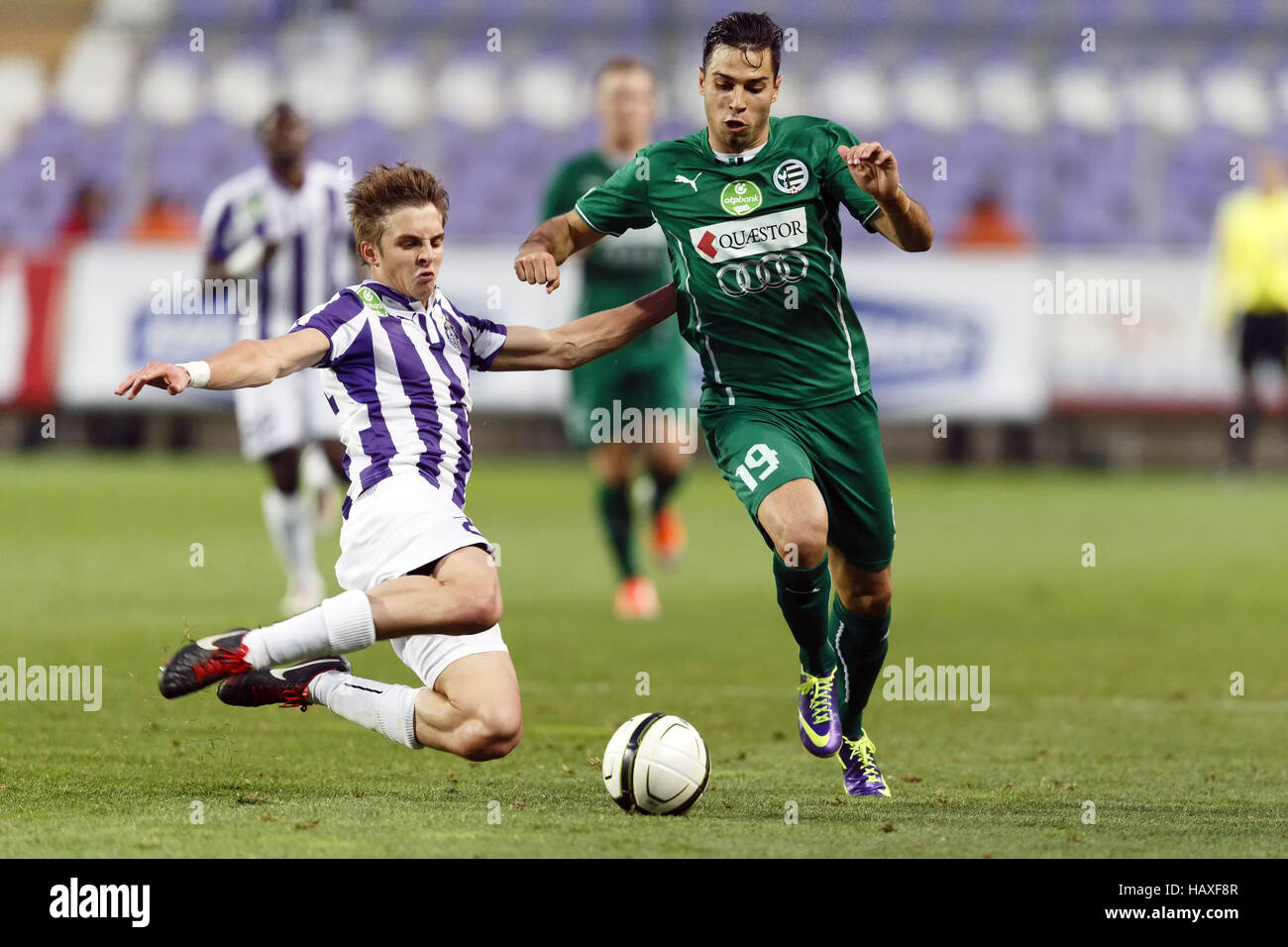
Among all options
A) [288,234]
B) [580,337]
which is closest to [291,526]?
[288,234]

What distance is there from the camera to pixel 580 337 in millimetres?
5844

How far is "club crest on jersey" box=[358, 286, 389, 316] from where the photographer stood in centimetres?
539

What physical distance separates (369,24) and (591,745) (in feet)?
61.6

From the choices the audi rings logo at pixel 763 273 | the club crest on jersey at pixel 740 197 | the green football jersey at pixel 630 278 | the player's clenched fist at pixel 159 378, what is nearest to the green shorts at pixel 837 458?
the audi rings logo at pixel 763 273

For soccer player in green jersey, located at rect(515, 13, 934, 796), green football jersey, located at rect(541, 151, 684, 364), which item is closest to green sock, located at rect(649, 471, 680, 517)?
green football jersey, located at rect(541, 151, 684, 364)

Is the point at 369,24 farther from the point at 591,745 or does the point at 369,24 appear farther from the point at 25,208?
the point at 591,745

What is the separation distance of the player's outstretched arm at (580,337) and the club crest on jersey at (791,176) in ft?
1.65

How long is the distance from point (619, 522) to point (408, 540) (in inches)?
204

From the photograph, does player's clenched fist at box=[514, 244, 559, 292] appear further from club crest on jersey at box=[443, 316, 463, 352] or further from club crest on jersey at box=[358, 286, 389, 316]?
club crest on jersey at box=[358, 286, 389, 316]

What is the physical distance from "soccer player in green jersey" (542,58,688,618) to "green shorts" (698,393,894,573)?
14.5 ft

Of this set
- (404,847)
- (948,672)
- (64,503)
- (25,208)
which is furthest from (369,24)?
(404,847)

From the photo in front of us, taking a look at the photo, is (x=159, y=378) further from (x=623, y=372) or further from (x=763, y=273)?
(x=623, y=372)

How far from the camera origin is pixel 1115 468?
20.8 meters
